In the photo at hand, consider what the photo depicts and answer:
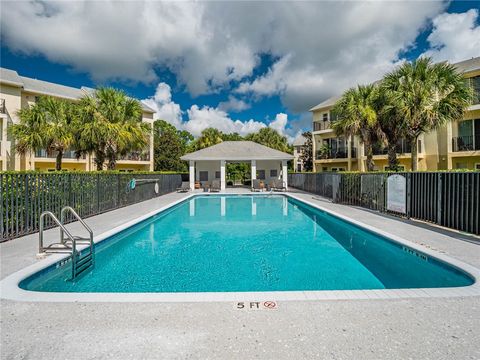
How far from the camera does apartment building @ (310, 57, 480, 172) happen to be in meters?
20.2

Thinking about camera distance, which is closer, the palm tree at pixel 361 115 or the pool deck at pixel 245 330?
the pool deck at pixel 245 330

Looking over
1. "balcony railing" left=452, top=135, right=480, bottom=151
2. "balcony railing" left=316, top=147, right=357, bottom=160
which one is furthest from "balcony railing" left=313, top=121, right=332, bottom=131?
"balcony railing" left=452, top=135, right=480, bottom=151

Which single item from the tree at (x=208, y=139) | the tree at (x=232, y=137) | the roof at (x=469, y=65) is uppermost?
the roof at (x=469, y=65)

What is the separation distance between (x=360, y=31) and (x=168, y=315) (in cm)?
1772

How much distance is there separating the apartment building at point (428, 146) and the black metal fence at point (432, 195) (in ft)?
21.8

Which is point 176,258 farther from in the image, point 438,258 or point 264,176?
point 264,176

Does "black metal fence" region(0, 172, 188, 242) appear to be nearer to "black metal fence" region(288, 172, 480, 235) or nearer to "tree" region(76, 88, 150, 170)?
"tree" region(76, 88, 150, 170)

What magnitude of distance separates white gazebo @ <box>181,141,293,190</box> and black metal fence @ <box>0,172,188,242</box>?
35.1 ft

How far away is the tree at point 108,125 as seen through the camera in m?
14.4

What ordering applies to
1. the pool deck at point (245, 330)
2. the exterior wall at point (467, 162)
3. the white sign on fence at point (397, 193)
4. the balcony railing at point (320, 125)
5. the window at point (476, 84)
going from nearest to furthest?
the pool deck at point (245, 330) → the white sign on fence at point (397, 193) → the window at point (476, 84) → the exterior wall at point (467, 162) → the balcony railing at point (320, 125)

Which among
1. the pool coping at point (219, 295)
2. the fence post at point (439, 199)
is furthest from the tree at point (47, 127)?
the fence post at point (439, 199)

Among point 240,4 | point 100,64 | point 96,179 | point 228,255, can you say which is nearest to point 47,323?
point 228,255

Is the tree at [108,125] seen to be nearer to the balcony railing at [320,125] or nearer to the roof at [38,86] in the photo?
the roof at [38,86]

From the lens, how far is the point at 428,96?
12570 millimetres
